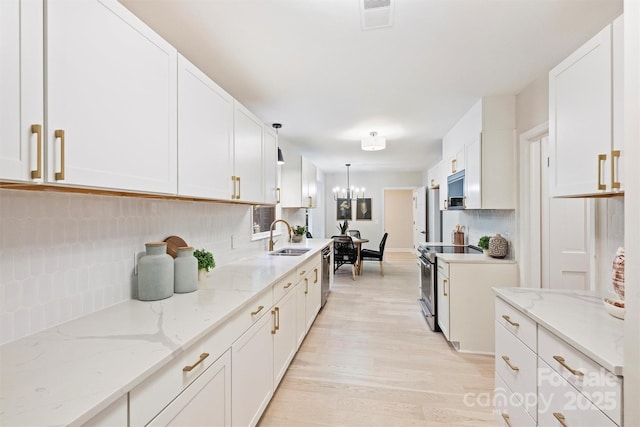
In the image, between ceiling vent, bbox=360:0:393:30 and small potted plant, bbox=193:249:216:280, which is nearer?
ceiling vent, bbox=360:0:393:30

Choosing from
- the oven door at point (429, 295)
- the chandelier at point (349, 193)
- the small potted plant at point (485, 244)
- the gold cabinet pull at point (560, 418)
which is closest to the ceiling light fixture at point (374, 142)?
the oven door at point (429, 295)

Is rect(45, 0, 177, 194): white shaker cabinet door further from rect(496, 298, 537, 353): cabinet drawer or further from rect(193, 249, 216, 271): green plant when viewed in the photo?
rect(496, 298, 537, 353): cabinet drawer

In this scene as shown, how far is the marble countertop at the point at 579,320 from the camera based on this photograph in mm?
1029

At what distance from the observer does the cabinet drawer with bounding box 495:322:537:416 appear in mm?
1412

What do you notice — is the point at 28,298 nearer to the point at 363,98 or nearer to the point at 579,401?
the point at 579,401

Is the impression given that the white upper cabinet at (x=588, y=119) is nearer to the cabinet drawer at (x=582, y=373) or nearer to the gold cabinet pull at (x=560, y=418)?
the cabinet drawer at (x=582, y=373)

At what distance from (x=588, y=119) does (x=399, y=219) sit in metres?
8.40

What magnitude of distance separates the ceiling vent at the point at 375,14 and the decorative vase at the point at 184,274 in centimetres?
171

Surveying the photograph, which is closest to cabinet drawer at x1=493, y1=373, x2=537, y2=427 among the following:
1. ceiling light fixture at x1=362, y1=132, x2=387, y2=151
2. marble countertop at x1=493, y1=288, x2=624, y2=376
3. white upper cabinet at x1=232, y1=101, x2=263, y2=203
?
marble countertop at x1=493, y1=288, x2=624, y2=376

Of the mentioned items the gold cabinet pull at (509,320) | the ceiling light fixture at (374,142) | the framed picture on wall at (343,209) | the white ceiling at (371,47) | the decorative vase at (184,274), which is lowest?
the gold cabinet pull at (509,320)

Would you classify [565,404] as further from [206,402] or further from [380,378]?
[206,402]

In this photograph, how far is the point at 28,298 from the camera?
108 centimetres

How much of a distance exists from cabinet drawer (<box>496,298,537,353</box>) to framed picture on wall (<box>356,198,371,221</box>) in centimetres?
696

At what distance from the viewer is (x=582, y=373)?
1.09 metres
